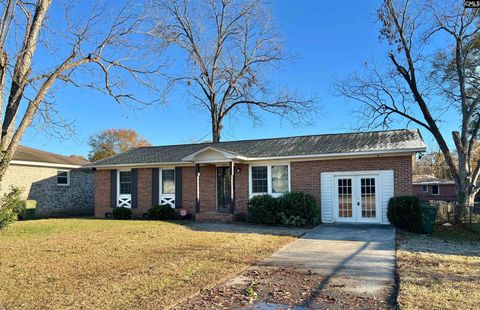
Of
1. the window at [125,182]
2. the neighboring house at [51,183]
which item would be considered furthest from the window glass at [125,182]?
the neighboring house at [51,183]

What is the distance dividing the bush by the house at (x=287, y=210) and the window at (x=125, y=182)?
7.90m

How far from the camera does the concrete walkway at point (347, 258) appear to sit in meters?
6.18

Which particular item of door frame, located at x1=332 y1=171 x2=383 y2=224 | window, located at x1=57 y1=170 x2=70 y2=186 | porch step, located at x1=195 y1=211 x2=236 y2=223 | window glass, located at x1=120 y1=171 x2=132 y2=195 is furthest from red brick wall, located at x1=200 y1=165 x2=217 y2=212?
window, located at x1=57 y1=170 x2=70 y2=186

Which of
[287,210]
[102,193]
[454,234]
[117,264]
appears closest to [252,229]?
[287,210]

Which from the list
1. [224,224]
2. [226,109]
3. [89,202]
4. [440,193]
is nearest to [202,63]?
[226,109]

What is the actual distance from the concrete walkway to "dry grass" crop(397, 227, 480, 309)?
0.31 m

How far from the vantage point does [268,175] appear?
16.8 metres

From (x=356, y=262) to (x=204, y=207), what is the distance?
1090 cm

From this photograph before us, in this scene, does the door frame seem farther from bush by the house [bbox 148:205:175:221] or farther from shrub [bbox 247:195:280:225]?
bush by the house [bbox 148:205:175:221]

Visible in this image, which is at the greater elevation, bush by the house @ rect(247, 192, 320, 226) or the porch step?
bush by the house @ rect(247, 192, 320, 226)

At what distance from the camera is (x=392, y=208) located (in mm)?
13336

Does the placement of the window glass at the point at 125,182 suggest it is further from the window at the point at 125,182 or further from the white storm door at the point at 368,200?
the white storm door at the point at 368,200

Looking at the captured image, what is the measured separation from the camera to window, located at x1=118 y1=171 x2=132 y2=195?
19.8 metres

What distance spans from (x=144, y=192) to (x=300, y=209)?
8.80 metres
